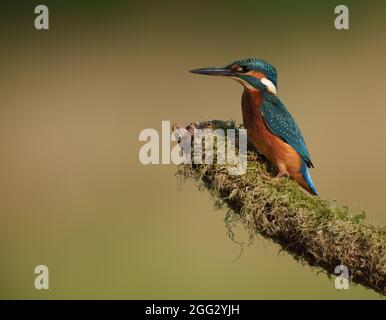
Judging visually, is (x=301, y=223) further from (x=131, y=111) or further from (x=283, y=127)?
(x=131, y=111)

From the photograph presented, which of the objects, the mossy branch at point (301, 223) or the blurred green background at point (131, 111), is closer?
the mossy branch at point (301, 223)

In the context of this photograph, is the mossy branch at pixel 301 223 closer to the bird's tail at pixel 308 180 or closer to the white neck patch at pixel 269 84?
the bird's tail at pixel 308 180

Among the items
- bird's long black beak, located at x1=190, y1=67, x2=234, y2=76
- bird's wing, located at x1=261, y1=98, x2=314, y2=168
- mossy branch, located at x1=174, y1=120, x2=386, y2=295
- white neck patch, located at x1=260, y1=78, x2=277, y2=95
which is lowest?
mossy branch, located at x1=174, y1=120, x2=386, y2=295

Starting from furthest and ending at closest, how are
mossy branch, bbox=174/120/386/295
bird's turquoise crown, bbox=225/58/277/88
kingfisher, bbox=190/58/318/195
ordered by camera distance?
bird's turquoise crown, bbox=225/58/277/88 → kingfisher, bbox=190/58/318/195 → mossy branch, bbox=174/120/386/295

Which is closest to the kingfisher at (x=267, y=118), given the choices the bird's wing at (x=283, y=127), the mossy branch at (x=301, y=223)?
the bird's wing at (x=283, y=127)

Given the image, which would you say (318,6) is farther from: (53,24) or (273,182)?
(273,182)

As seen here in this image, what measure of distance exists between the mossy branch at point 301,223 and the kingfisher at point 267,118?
12.7 inches

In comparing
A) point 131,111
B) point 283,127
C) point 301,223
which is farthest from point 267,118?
point 131,111

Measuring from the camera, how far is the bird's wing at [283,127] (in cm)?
337

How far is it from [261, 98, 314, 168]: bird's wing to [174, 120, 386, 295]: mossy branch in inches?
16.8

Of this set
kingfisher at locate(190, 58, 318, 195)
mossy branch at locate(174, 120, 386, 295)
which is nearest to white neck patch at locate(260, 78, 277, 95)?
kingfisher at locate(190, 58, 318, 195)

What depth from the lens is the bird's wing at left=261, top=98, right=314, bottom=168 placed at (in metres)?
3.37

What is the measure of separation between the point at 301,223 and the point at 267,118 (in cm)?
80

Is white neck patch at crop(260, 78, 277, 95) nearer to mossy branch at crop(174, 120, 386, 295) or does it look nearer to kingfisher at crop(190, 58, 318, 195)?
kingfisher at crop(190, 58, 318, 195)
